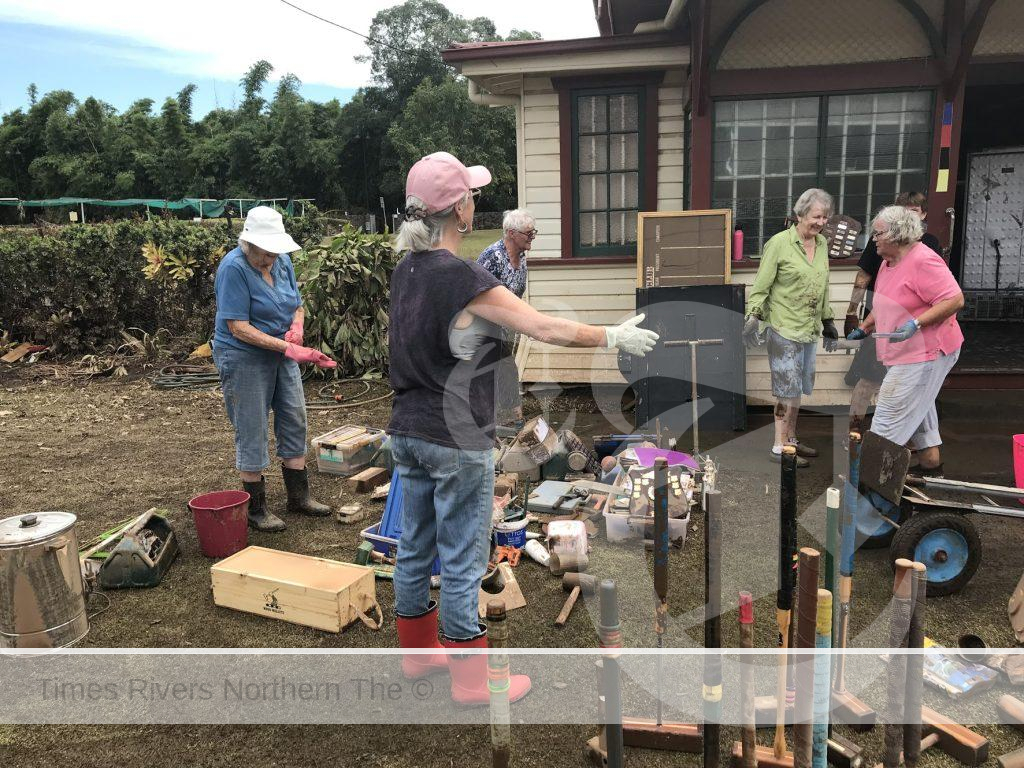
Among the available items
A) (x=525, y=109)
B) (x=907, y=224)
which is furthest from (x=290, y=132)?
(x=907, y=224)

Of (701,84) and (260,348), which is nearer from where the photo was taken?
(260,348)

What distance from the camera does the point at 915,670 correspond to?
2.15m

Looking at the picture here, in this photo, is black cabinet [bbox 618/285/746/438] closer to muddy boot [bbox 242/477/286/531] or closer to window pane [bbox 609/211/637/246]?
window pane [bbox 609/211/637/246]

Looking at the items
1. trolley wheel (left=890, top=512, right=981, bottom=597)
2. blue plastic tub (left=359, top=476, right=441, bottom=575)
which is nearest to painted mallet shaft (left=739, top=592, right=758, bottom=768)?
trolley wheel (left=890, top=512, right=981, bottom=597)

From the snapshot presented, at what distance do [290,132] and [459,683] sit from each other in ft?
177

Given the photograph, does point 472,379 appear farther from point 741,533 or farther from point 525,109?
point 525,109

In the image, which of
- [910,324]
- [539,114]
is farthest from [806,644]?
[539,114]

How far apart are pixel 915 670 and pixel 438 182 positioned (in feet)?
7.12

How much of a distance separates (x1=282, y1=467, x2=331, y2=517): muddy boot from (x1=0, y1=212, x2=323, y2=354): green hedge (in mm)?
6697

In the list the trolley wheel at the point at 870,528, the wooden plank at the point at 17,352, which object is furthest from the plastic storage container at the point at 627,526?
the wooden plank at the point at 17,352

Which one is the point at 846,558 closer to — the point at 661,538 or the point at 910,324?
the point at 661,538

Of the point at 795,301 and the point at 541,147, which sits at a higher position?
the point at 541,147

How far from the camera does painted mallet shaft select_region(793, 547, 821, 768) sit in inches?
82.9

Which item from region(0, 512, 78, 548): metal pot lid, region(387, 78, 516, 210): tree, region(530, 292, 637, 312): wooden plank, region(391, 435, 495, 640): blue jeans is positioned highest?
region(387, 78, 516, 210): tree
